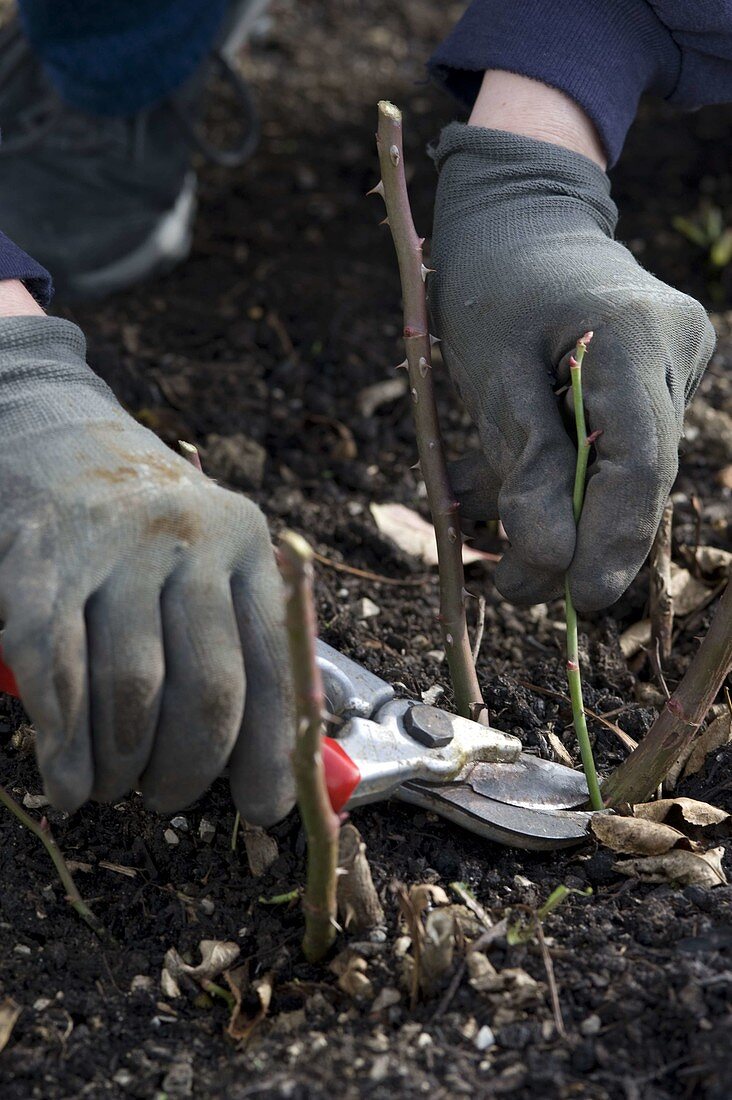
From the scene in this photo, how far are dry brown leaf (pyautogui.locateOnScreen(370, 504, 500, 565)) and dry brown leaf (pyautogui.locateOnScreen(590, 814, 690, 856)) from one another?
82 centimetres

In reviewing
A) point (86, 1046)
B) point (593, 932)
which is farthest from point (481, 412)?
point (86, 1046)

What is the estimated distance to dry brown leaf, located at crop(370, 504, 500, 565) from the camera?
2.38 metres

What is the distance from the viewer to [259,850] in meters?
1.61

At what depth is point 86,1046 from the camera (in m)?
1.38

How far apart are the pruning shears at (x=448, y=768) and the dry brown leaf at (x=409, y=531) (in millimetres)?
745

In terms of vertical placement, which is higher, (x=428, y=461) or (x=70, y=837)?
(x=428, y=461)

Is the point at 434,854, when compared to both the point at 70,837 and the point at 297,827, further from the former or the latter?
the point at 70,837

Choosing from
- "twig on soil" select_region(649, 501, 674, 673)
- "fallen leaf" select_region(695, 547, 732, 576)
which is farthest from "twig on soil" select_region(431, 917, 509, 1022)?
"fallen leaf" select_region(695, 547, 732, 576)

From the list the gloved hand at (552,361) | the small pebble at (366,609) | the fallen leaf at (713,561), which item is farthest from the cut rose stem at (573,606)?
the fallen leaf at (713,561)

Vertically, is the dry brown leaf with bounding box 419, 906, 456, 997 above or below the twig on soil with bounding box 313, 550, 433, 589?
above

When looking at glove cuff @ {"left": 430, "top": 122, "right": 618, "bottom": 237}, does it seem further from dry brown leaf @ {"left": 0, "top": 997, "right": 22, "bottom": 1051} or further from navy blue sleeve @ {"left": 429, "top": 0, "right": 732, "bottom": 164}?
dry brown leaf @ {"left": 0, "top": 997, "right": 22, "bottom": 1051}

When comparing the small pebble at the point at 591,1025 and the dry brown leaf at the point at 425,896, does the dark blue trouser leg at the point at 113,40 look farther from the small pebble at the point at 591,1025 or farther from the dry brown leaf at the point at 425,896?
the small pebble at the point at 591,1025

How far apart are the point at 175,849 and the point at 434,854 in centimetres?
40

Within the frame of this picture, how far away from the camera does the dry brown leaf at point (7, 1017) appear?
137 cm
